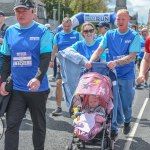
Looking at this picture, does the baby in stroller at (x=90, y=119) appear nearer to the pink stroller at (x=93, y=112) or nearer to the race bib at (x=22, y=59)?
the pink stroller at (x=93, y=112)

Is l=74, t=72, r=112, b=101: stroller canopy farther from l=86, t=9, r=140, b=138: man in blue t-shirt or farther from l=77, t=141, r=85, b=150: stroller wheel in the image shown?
l=86, t=9, r=140, b=138: man in blue t-shirt

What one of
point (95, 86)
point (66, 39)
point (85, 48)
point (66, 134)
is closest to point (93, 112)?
point (95, 86)

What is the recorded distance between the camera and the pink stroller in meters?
5.21

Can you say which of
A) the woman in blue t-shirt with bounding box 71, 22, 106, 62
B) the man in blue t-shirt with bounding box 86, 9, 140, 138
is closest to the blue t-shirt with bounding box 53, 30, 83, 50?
the woman in blue t-shirt with bounding box 71, 22, 106, 62

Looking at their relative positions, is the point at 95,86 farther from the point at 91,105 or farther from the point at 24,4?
the point at 24,4

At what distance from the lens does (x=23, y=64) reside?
485 centimetres

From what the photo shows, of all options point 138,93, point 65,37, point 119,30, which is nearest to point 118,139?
point 119,30

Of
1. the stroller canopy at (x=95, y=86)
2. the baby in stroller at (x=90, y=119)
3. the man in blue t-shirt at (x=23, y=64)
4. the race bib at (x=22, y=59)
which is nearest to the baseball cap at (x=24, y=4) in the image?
the man in blue t-shirt at (x=23, y=64)

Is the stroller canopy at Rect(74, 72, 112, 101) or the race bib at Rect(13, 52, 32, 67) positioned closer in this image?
the race bib at Rect(13, 52, 32, 67)

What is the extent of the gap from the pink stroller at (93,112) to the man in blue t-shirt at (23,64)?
22.0 inches

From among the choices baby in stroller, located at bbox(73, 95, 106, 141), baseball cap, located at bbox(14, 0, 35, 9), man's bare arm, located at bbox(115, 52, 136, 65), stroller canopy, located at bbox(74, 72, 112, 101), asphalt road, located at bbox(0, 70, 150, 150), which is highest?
baseball cap, located at bbox(14, 0, 35, 9)

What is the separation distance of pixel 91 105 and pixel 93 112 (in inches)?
4.1

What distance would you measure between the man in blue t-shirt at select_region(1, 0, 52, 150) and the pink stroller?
560 millimetres

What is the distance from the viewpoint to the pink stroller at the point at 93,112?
5.21 metres
